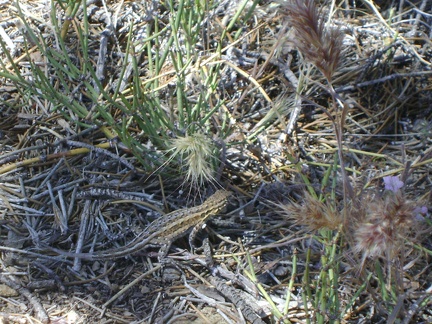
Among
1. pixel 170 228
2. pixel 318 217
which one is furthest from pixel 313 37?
pixel 170 228

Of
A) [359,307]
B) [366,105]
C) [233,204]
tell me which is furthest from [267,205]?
[366,105]

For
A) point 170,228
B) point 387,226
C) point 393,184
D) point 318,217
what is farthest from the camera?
point 170,228

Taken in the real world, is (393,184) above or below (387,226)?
below

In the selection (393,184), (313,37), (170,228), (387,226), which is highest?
(313,37)

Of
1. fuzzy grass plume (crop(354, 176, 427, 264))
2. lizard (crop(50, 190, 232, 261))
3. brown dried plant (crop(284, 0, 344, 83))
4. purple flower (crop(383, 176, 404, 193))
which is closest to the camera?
fuzzy grass plume (crop(354, 176, 427, 264))

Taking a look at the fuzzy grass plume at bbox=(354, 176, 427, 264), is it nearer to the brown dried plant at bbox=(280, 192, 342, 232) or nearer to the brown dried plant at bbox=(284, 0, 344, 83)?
the brown dried plant at bbox=(280, 192, 342, 232)

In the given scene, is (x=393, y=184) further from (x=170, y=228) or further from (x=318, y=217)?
(x=170, y=228)

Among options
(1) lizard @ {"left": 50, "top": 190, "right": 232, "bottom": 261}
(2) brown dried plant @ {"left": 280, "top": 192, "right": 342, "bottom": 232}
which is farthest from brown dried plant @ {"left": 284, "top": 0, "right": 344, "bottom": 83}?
(1) lizard @ {"left": 50, "top": 190, "right": 232, "bottom": 261}

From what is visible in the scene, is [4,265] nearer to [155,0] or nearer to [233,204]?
[233,204]

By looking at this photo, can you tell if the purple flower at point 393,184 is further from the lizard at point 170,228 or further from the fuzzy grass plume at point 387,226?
the lizard at point 170,228
